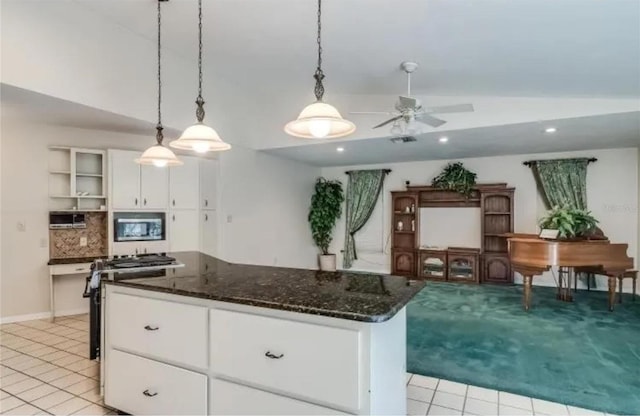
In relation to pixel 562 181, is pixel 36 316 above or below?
below

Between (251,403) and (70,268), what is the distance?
4092 millimetres

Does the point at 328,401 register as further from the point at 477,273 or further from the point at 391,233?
the point at 391,233

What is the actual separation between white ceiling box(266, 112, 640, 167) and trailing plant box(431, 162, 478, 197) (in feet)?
0.80

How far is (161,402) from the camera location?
208 cm

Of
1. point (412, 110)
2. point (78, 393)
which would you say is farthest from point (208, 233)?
point (412, 110)

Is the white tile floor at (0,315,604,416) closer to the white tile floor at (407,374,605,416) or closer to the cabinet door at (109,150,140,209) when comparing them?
the white tile floor at (407,374,605,416)

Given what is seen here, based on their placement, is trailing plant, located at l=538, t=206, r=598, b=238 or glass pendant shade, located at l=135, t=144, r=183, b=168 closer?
glass pendant shade, located at l=135, t=144, r=183, b=168

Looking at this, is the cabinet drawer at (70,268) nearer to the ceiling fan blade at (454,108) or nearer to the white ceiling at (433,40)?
the white ceiling at (433,40)

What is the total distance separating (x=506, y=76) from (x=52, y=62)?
4.56 meters

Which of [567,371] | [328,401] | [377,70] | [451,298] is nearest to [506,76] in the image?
[377,70]

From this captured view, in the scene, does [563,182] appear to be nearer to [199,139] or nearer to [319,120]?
[319,120]

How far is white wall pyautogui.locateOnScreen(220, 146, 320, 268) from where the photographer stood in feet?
20.0

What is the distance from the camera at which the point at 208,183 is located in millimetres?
5734

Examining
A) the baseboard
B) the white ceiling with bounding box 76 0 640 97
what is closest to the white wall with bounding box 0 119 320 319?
the baseboard
